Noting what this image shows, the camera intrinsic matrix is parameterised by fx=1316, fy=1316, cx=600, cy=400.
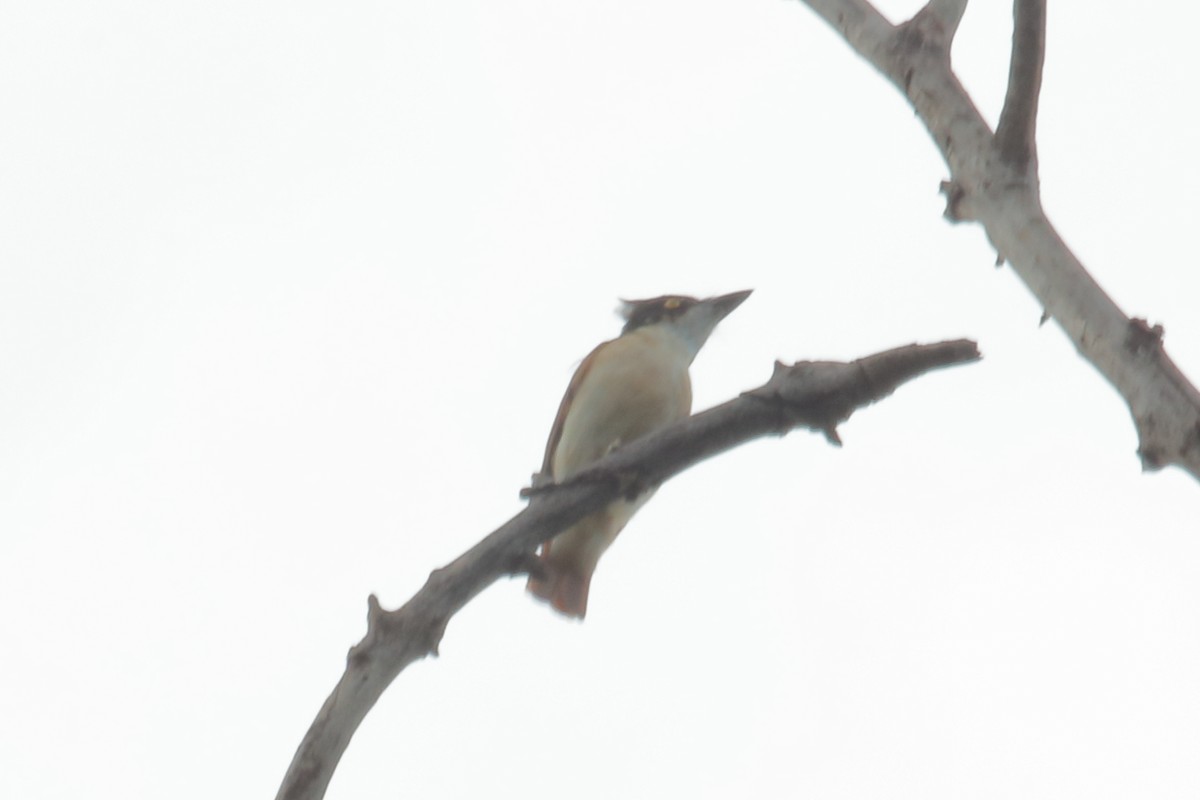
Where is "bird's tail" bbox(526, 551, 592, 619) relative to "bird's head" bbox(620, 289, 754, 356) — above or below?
below

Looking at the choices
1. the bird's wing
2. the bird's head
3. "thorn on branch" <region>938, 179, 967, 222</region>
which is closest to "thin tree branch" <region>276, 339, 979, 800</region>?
"thorn on branch" <region>938, 179, 967, 222</region>

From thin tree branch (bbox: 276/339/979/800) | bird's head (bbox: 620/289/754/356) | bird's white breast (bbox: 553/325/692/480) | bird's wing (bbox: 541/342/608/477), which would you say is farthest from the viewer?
bird's head (bbox: 620/289/754/356)

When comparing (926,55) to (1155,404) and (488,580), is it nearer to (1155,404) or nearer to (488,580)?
(1155,404)

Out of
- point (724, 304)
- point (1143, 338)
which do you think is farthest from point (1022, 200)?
point (724, 304)

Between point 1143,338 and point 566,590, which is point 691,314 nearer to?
point 566,590

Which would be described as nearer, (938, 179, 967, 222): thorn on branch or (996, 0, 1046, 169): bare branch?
(996, 0, 1046, 169): bare branch

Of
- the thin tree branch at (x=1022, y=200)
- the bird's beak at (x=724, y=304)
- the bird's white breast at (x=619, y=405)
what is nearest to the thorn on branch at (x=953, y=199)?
the thin tree branch at (x=1022, y=200)

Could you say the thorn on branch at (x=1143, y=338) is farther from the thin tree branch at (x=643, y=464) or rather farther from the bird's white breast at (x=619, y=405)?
the bird's white breast at (x=619, y=405)

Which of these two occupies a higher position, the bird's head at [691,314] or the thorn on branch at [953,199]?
the bird's head at [691,314]

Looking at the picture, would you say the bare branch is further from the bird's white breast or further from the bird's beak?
the bird's beak
